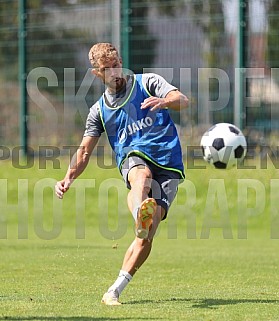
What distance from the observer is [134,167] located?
7.79 meters

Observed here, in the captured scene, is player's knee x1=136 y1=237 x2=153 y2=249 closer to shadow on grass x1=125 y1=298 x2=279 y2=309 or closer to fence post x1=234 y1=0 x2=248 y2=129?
shadow on grass x1=125 y1=298 x2=279 y2=309

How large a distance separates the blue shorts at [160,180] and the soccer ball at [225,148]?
3824 millimetres

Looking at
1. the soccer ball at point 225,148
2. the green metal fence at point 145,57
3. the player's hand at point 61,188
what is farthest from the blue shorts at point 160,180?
the green metal fence at point 145,57

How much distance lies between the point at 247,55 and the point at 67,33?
152 inches

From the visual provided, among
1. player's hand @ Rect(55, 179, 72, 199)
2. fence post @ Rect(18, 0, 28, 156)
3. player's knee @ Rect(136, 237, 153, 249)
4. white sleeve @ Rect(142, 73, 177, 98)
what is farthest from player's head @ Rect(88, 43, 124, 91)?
fence post @ Rect(18, 0, 28, 156)

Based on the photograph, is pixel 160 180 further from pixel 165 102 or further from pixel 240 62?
pixel 240 62

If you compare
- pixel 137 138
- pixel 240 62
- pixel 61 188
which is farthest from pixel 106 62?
pixel 240 62

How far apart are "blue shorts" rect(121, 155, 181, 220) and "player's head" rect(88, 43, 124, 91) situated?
2.33 feet

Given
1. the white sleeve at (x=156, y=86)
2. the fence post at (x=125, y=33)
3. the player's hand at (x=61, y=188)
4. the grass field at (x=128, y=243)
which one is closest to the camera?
the grass field at (x=128, y=243)

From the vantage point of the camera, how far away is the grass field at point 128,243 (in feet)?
24.2

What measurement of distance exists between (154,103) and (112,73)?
2.02 ft

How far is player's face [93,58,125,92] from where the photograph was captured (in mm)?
7617

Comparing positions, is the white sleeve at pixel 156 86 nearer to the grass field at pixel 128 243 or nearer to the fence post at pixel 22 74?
Result: the grass field at pixel 128 243

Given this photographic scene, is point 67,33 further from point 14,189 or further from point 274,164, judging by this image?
point 274,164
